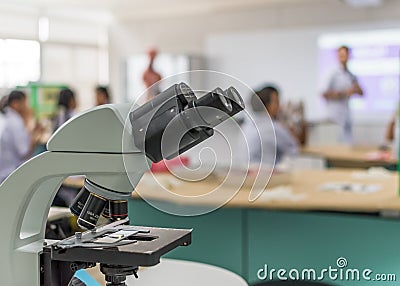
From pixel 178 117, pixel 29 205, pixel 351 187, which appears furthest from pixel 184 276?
pixel 351 187

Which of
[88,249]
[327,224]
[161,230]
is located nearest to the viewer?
[88,249]

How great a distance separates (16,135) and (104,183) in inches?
154

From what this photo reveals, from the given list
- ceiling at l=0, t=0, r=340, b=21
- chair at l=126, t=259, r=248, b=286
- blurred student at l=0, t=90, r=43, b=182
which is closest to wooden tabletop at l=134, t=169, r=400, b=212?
chair at l=126, t=259, r=248, b=286

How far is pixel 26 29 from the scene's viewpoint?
28.1 feet

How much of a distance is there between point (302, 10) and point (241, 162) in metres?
7.70

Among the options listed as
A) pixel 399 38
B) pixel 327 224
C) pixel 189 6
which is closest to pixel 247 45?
pixel 189 6

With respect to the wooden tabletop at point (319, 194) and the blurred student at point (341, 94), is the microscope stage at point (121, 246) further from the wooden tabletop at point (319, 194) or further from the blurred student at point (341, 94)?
the blurred student at point (341, 94)

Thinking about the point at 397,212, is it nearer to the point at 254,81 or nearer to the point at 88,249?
the point at 88,249

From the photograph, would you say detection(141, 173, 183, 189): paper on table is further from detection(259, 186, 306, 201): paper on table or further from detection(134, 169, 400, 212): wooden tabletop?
detection(259, 186, 306, 201): paper on table

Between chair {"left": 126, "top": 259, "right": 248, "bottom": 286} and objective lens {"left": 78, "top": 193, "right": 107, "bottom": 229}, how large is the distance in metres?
0.30

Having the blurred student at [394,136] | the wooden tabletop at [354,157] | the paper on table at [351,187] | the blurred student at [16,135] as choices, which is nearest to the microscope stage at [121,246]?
the paper on table at [351,187]

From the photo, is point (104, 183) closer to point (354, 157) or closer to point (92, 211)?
point (92, 211)

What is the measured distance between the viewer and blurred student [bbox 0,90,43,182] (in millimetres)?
4734

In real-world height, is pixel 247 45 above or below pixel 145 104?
above
